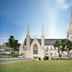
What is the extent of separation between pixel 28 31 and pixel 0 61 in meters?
0.46

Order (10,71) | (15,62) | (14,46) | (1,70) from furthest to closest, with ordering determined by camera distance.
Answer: (15,62) → (14,46) → (10,71) → (1,70)

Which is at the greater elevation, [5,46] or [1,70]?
[5,46]

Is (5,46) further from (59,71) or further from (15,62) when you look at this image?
(15,62)

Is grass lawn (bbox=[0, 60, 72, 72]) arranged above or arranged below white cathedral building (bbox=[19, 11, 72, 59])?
below

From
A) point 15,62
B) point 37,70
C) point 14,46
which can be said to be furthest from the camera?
point 15,62

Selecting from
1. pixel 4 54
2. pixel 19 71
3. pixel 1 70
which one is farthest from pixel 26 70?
pixel 1 70

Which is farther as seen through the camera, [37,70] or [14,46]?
[14,46]

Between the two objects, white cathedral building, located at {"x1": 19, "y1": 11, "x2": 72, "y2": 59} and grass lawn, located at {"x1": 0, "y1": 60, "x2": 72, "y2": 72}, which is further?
white cathedral building, located at {"x1": 19, "y1": 11, "x2": 72, "y2": 59}

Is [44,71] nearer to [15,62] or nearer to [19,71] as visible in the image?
[19,71]

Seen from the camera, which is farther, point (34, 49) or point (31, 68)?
point (34, 49)

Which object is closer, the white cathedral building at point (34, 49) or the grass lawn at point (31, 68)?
the grass lawn at point (31, 68)

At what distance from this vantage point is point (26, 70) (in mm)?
3211

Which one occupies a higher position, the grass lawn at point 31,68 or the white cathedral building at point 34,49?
the white cathedral building at point 34,49

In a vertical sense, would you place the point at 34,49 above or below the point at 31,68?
above
